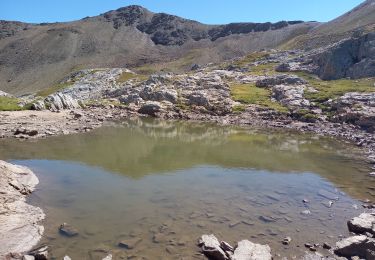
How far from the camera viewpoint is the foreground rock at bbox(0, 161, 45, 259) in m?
19.2

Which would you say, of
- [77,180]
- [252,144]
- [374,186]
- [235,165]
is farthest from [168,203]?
[252,144]

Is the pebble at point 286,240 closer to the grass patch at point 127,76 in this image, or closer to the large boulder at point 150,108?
the large boulder at point 150,108

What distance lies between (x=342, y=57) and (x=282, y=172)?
320 ft

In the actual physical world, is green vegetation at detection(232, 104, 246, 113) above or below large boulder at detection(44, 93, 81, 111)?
below

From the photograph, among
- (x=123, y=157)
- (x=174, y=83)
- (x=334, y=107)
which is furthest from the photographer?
(x=174, y=83)

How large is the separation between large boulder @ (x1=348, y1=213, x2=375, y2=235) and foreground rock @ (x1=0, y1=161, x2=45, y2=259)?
56.9ft

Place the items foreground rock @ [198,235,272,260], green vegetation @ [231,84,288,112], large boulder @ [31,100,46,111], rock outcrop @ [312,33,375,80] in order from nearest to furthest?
1. foreground rock @ [198,235,272,260]
2. large boulder @ [31,100,46,111]
3. green vegetation @ [231,84,288,112]
4. rock outcrop @ [312,33,375,80]

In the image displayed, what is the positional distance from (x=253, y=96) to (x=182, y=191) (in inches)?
2775

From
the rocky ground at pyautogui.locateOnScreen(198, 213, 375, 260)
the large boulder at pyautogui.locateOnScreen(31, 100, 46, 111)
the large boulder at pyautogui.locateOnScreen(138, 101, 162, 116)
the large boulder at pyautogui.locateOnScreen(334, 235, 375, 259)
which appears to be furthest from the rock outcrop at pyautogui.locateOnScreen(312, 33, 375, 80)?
the rocky ground at pyautogui.locateOnScreen(198, 213, 375, 260)

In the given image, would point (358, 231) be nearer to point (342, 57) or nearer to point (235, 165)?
point (235, 165)

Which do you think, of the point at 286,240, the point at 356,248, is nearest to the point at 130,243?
the point at 286,240

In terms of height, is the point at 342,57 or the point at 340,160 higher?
the point at 342,57

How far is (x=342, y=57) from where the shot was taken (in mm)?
123750

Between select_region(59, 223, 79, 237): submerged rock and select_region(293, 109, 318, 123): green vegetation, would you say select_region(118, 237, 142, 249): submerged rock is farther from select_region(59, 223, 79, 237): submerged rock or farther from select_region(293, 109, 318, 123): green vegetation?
select_region(293, 109, 318, 123): green vegetation
